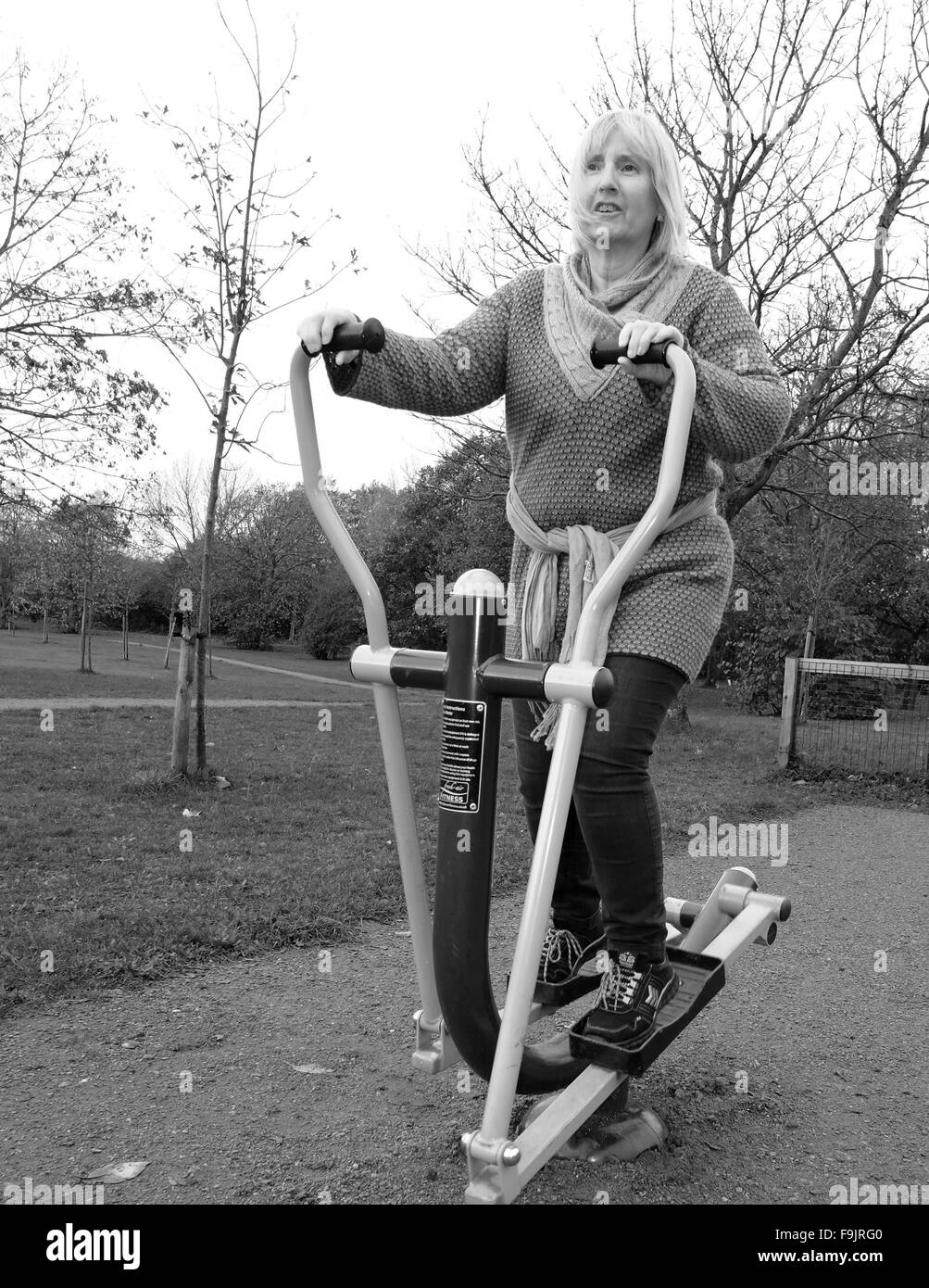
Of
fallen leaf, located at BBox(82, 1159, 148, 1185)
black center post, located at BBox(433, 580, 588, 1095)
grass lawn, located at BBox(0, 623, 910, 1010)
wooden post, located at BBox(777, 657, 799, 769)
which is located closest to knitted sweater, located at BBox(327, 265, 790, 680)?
black center post, located at BBox(433, 580, 588, 1095)

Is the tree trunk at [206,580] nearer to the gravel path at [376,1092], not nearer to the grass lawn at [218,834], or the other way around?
the grass lawn at [218,834]

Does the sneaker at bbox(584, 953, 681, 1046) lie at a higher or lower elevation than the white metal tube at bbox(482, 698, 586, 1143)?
lower

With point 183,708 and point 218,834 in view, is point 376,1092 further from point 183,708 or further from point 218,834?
point 183,708

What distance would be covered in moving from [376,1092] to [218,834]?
3.16 metres

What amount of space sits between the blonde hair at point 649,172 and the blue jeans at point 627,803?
37.3 inches

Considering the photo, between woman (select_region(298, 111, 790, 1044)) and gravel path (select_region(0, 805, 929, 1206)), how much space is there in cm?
40

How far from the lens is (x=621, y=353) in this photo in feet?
6.02

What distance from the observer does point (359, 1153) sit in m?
2.18

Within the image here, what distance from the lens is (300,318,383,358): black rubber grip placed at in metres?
1.91

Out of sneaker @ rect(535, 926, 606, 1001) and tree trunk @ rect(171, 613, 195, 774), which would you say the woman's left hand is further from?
tree trunk @ rect(171, 613, 195, 774)

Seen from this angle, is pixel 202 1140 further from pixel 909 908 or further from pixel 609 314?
pixel 909 908

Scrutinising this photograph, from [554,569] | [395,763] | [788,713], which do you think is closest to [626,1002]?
[395,763]

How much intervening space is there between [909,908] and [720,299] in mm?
3326

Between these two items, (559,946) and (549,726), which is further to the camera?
(559,946)
